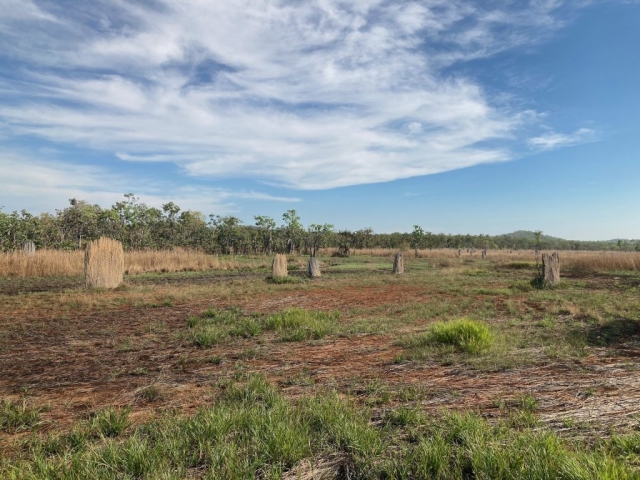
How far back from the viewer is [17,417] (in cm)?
291

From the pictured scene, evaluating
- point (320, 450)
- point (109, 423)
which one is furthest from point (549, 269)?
point (109, 423)

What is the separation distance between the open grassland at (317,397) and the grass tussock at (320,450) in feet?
0.03

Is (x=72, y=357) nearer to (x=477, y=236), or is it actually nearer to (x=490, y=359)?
(x=490, y=359)

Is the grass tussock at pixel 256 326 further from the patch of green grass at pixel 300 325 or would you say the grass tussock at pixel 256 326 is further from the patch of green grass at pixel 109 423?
the patch of green grass at pixel 109 423

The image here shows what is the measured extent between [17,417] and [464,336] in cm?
503

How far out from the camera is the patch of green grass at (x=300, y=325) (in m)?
5.87

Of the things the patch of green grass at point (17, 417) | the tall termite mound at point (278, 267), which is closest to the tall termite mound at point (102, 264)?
the tall termite mound at point (278, 267)

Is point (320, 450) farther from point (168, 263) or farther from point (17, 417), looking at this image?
point (168, 263)

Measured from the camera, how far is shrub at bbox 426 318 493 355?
4.77 metres

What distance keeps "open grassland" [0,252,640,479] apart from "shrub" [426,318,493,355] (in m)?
0.03

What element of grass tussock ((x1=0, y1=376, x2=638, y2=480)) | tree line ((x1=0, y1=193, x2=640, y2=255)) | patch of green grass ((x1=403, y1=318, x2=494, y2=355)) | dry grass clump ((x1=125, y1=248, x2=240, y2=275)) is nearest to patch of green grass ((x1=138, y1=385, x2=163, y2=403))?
grass tussock ((x1=0, y1=376, x2=638, y2=480))

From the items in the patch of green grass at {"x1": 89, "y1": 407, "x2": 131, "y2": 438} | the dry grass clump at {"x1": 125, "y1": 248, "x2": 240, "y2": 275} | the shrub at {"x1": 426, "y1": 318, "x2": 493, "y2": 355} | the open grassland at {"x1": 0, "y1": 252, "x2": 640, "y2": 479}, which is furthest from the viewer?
the dry grass clump at {"x1": 125, "y1": 248, "x2": 240, "y2": 275}

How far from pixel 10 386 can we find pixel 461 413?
4529 millimetres

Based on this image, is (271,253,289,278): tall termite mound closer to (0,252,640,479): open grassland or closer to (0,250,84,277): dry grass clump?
(0,252,640,479): open grassland
